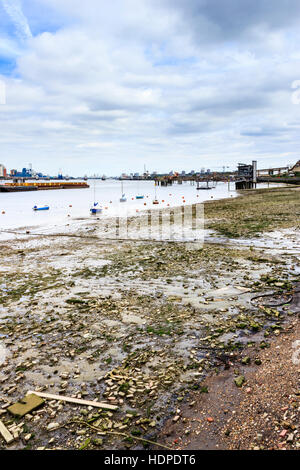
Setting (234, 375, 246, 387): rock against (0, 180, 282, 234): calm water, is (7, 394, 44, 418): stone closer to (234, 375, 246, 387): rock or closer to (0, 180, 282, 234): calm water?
(234, 375, 246, 387): rock

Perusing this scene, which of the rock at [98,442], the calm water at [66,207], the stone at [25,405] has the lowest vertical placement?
→ the rock at [98,442]

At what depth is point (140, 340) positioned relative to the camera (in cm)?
723

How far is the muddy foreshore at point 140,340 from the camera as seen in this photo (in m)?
4.70

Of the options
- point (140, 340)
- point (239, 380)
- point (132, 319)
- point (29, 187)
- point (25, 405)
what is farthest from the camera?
point (29, 187)

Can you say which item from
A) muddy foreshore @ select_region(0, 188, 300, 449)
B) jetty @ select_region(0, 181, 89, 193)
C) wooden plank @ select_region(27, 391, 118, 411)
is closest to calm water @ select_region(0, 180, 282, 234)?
muddy foreshore @ select_region(0, 188, 300, 449)

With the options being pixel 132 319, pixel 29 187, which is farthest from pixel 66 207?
pixel 29 187

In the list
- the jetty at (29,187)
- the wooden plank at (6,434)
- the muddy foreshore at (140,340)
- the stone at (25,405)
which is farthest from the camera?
the jetty at (29,187)

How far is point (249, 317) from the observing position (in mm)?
8031

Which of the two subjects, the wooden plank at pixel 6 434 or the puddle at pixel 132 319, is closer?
the wooden plank at pixel 6 434

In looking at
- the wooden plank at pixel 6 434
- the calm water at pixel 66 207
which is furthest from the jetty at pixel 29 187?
the wooden plank at pixel 6 434

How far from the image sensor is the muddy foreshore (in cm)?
470

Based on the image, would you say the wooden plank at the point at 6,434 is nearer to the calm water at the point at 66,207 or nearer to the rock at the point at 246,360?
the rock at the point at 246,360

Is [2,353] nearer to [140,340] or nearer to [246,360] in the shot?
[140,340]
